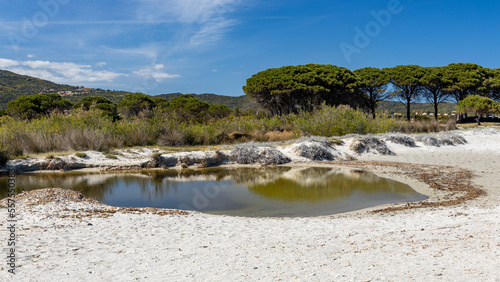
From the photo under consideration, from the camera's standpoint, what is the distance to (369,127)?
22281 millimetres

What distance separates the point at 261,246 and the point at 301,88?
2999 cm

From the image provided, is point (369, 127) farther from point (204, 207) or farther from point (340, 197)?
point (204, 207)

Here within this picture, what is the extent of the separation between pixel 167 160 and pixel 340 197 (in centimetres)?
868

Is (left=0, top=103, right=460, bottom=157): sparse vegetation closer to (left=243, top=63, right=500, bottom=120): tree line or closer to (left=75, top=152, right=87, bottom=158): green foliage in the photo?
(left=75, top=152, right=87, bottom=158): green foliage

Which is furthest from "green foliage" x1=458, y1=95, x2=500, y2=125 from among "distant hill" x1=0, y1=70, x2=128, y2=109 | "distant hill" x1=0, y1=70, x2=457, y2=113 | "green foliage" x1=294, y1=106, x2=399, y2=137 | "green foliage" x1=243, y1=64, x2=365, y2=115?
"distant hill" x1=0, y1=70, x2=128, y2=109

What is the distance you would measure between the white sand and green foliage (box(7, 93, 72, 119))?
37.9 meters

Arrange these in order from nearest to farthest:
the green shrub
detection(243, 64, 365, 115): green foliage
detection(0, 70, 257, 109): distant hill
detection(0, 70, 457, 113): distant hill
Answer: the green shrub, detection(243, 64, 365, 115): green foliage, detection(0, 70, 257, 109): distant hill, detection(0, 70, 457, 113): distant hill

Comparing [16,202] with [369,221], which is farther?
[16,202]

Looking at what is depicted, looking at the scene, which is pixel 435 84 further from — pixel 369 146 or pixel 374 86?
pixel 369 146

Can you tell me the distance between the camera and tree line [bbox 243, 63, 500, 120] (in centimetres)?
3503

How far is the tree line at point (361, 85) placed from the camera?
115 ft

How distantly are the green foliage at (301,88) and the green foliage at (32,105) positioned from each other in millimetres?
23554

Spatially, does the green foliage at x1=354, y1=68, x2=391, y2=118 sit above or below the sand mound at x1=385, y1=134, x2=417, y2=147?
above

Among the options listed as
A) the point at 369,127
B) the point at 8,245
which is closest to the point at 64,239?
the point at 8,245
